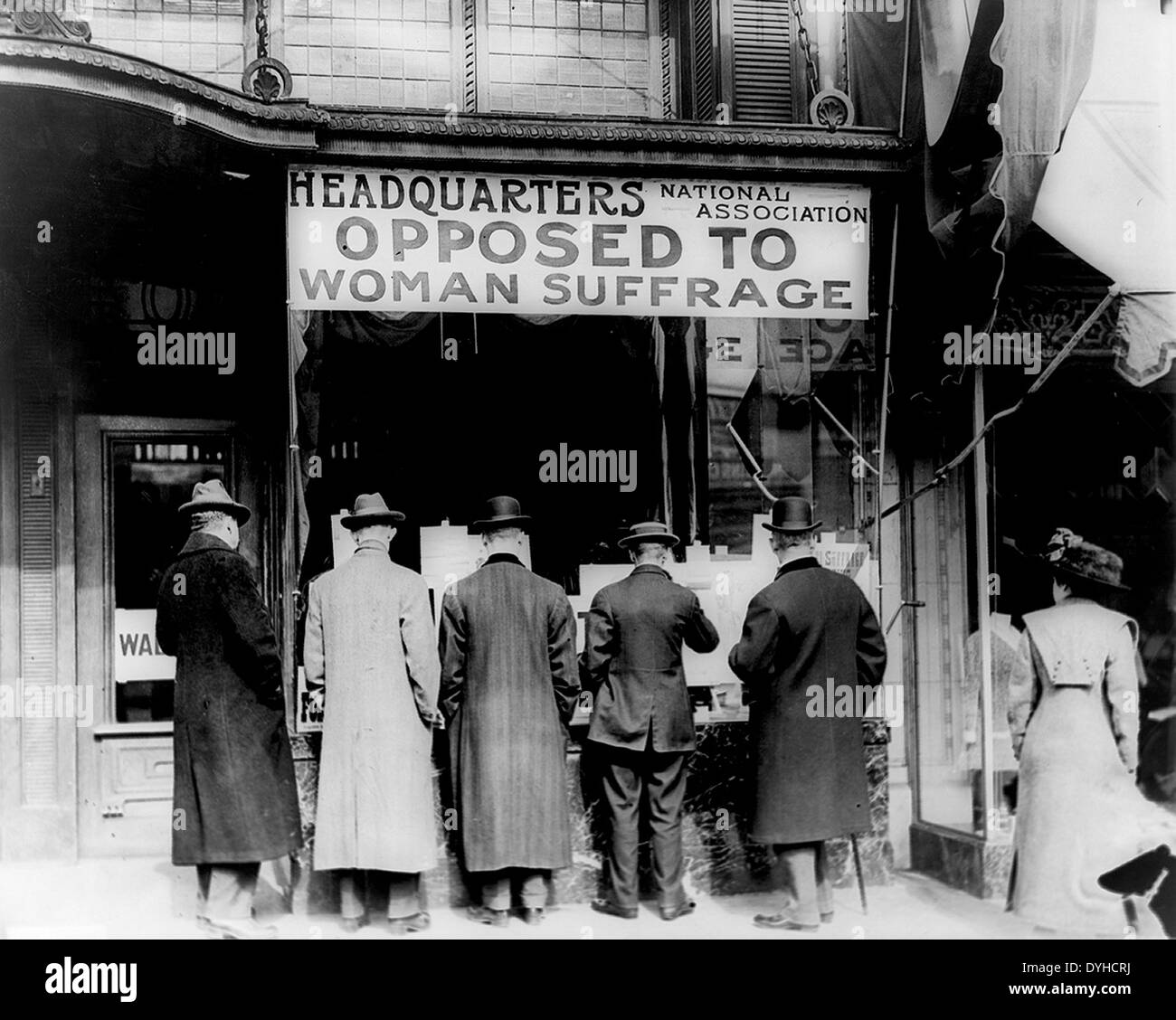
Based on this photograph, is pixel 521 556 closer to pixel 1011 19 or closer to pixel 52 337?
pixel 52 337

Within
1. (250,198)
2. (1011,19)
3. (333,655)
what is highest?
(1011,19)

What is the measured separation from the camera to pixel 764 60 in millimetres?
7648

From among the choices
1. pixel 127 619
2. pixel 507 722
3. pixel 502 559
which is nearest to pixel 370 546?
pixel 502 559

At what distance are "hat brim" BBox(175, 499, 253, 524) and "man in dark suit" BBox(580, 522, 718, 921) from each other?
6.22ft

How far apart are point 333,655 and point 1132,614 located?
15.3 feet

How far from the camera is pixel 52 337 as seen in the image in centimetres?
731

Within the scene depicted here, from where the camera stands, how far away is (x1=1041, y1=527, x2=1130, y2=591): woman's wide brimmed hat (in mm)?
6105

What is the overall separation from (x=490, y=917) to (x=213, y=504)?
8.37 feet


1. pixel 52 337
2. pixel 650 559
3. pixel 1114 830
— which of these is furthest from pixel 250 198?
pixel 1114 830

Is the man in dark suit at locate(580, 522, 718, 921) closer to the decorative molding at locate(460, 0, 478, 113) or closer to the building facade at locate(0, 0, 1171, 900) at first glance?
the building facade at locate(0, 0, 1171, 900)

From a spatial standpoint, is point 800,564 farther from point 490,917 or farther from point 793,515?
point 490,917

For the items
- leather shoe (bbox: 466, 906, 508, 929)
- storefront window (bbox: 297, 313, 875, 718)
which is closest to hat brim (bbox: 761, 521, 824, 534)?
storefront window (bbox: 297, 313, 875, 718)

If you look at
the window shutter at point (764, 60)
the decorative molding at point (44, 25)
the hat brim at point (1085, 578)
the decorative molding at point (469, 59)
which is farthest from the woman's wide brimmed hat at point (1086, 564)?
the decorative molding at point (44, 25)

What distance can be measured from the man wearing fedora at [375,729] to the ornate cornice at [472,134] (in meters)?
2.07
